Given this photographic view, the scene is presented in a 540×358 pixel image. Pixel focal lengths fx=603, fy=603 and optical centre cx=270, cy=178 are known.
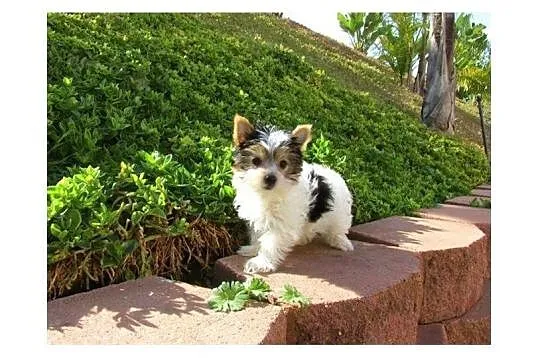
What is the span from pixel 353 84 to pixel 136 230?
1.89 meters

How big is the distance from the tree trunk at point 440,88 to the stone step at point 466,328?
1316 mm

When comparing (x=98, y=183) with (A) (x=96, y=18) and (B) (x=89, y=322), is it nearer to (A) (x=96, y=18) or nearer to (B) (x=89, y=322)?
(B) (x=89, y=322)

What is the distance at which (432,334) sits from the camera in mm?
2488

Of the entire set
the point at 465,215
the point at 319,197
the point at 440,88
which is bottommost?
the point at 465,215

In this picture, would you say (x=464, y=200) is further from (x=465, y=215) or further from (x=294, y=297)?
(x=294, y=297)

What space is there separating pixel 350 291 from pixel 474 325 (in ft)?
2.42

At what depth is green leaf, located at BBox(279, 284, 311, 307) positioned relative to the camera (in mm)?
1954

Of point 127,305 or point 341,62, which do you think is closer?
point 127,305

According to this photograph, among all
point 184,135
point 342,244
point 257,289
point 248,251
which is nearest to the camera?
point 257,289

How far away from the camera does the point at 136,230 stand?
2258mm

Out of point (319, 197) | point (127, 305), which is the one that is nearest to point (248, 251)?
point (319, 197)
